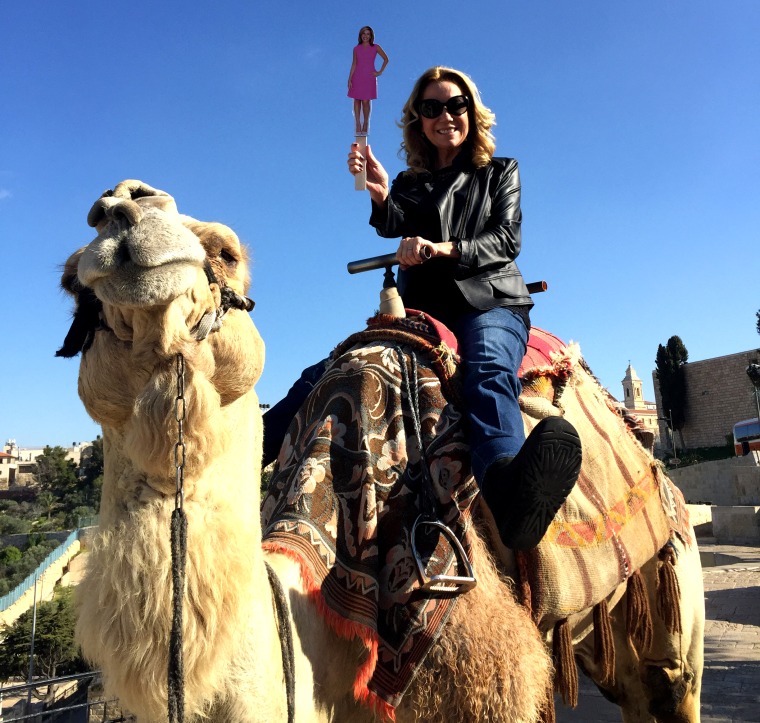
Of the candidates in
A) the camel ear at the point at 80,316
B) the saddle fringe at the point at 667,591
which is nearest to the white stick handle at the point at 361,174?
the camel ear at the point at 80,316

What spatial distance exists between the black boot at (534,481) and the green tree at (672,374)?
2748 inches

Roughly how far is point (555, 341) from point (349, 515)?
1.97 m

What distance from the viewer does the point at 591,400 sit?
4.10 metres

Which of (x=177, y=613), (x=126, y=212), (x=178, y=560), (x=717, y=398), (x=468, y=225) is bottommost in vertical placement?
(x=177, y=613)

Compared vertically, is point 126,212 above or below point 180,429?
above

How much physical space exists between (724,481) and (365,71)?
4430 cm

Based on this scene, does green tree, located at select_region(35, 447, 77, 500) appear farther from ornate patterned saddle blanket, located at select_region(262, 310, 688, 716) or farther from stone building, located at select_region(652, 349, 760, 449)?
ornate patterned saddle blanket, located at select_region(262, 310, 688, 716)

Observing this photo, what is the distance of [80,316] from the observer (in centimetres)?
183

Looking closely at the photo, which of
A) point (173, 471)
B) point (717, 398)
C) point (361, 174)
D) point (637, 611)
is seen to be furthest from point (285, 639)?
point (717, 398)

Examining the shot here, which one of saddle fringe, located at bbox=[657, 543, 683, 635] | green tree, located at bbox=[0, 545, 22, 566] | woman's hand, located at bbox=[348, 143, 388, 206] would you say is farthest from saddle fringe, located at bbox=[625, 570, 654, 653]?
green tree, located at bbox=[0, 545, 22, 566]

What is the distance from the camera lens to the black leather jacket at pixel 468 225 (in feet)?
10.5

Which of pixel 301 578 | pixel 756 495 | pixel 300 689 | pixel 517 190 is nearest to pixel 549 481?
pixel 301 578

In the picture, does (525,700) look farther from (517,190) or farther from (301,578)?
(517,190)

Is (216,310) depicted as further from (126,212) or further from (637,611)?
(637,611)
